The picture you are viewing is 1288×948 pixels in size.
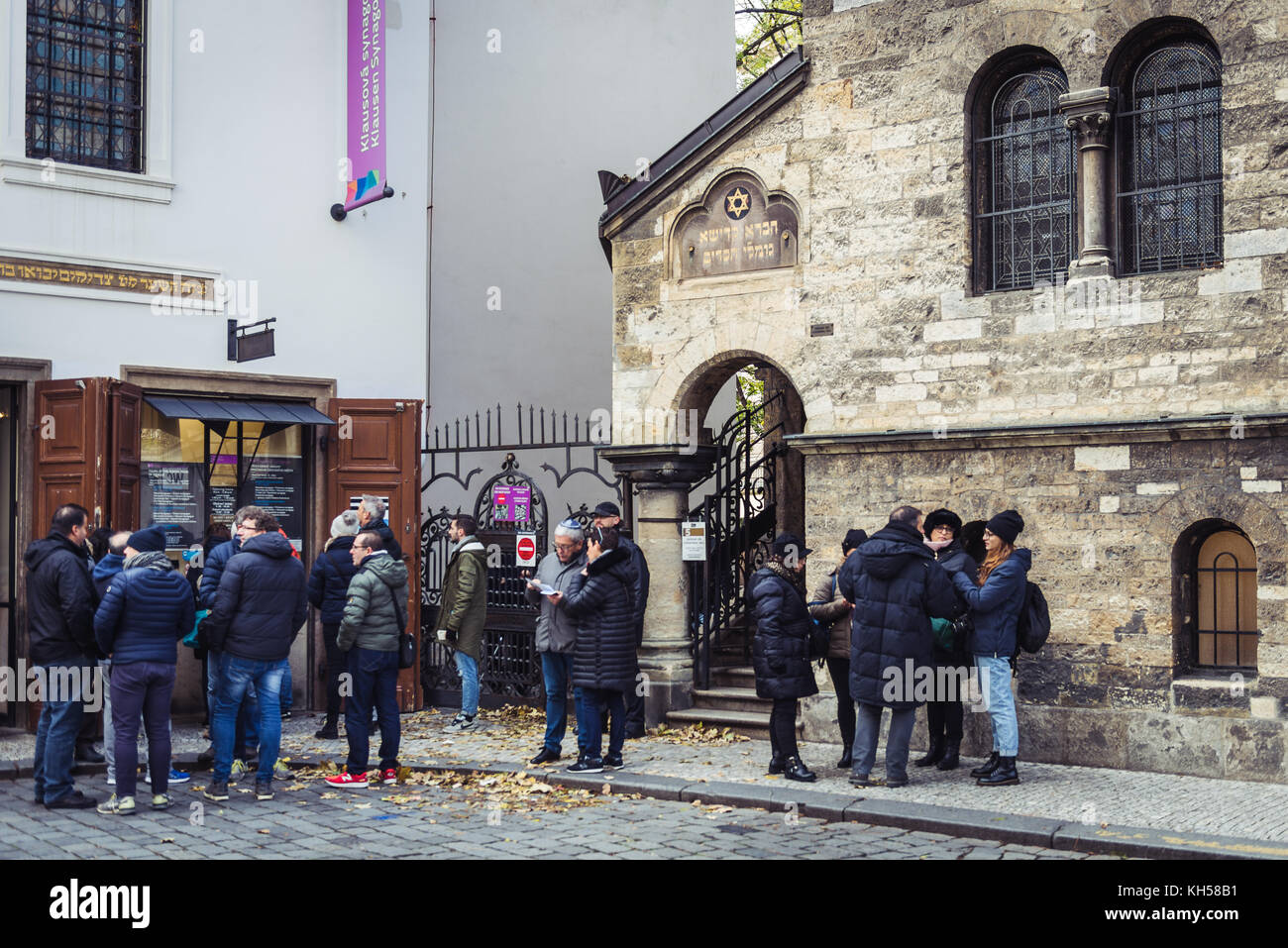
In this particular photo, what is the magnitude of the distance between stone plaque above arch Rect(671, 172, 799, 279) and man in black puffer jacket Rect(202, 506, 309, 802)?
15.6 ft

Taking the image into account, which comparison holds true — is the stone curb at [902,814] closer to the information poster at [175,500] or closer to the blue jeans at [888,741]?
the blue jeans at [888,741]

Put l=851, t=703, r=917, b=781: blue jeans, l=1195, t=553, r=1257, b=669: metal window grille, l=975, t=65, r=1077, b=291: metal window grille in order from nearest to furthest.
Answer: l=851, t=703, r=917, b=781: blue jeans, l=1195, t=553, r=1257, b=669: metal window grille, l=975, t=65, r=1077, b=291: metal window grille

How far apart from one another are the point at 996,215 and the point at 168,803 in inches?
292

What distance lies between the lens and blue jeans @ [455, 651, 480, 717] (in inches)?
494

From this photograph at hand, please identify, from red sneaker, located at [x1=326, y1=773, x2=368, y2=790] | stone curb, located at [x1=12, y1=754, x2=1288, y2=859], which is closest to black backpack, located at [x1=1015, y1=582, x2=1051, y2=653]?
stone curb, located at [x1=12, y1=754, x2=1288, y2=859]

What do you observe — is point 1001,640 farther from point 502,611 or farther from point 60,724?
point 60,724

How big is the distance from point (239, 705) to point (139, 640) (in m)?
1.05

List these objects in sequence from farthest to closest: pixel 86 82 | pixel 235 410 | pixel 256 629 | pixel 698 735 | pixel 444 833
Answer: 1. pixel 235 410
2. pixel 86 82
3. pixel 698 735
4. pixel 256 629
5. pixel 444 833

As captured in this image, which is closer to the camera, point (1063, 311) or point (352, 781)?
point (352, 781)

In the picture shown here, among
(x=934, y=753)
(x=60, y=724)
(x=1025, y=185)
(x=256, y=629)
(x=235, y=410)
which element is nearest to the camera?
(x=60, y=724)

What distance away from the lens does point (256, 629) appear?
923 cm

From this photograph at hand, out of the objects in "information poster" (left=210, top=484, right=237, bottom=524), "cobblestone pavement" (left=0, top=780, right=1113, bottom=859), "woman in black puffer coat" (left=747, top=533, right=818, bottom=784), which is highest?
"information poster" (left=210, top=484, right=237, bottom=524)

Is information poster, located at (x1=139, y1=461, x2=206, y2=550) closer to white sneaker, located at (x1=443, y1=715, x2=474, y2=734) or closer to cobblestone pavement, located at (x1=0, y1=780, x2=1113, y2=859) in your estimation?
white sneaker, located at (x1=443, y1=715, x2=474, y2=734)

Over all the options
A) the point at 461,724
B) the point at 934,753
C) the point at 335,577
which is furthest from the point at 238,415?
the point at 934,753
